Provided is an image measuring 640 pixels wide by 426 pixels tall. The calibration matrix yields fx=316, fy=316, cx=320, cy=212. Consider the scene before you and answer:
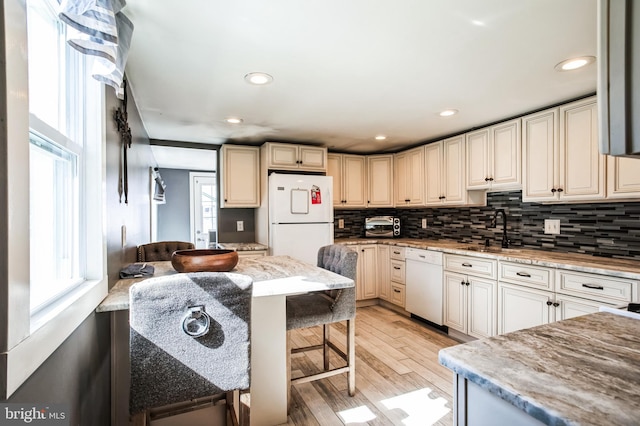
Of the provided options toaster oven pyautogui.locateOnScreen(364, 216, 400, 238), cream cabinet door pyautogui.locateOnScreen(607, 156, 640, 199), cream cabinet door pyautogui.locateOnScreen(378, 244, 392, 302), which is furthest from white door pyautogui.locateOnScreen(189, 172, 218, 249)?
cream cabinet door pyautogui.locateOnScreen(607, 156, 640, 199)

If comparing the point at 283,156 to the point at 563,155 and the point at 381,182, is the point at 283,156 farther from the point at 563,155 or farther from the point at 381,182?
the point at 563,155

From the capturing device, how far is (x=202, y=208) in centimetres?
630

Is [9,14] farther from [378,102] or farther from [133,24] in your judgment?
[378,102]

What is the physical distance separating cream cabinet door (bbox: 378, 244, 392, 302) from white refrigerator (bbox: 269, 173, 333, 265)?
82 centimetres

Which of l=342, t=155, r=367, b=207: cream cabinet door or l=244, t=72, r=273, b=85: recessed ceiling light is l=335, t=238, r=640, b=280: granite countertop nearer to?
l=342, t=155, r=367, b=207: cream cabinet door

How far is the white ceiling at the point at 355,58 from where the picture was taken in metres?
1.43

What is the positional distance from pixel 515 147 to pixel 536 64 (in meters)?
1.10

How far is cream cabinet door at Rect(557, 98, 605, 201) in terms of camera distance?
230cm

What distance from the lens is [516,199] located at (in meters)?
3.14

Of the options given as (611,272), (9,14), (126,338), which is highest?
(9,14)

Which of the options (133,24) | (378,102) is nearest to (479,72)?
(378,102)

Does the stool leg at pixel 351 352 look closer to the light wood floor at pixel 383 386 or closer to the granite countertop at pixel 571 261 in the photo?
the light wood floor at pixel 383 386

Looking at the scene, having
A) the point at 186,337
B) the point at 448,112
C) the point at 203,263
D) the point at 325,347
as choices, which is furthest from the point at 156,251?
the point at 448,112

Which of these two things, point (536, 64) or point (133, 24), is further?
point (536, 64)
